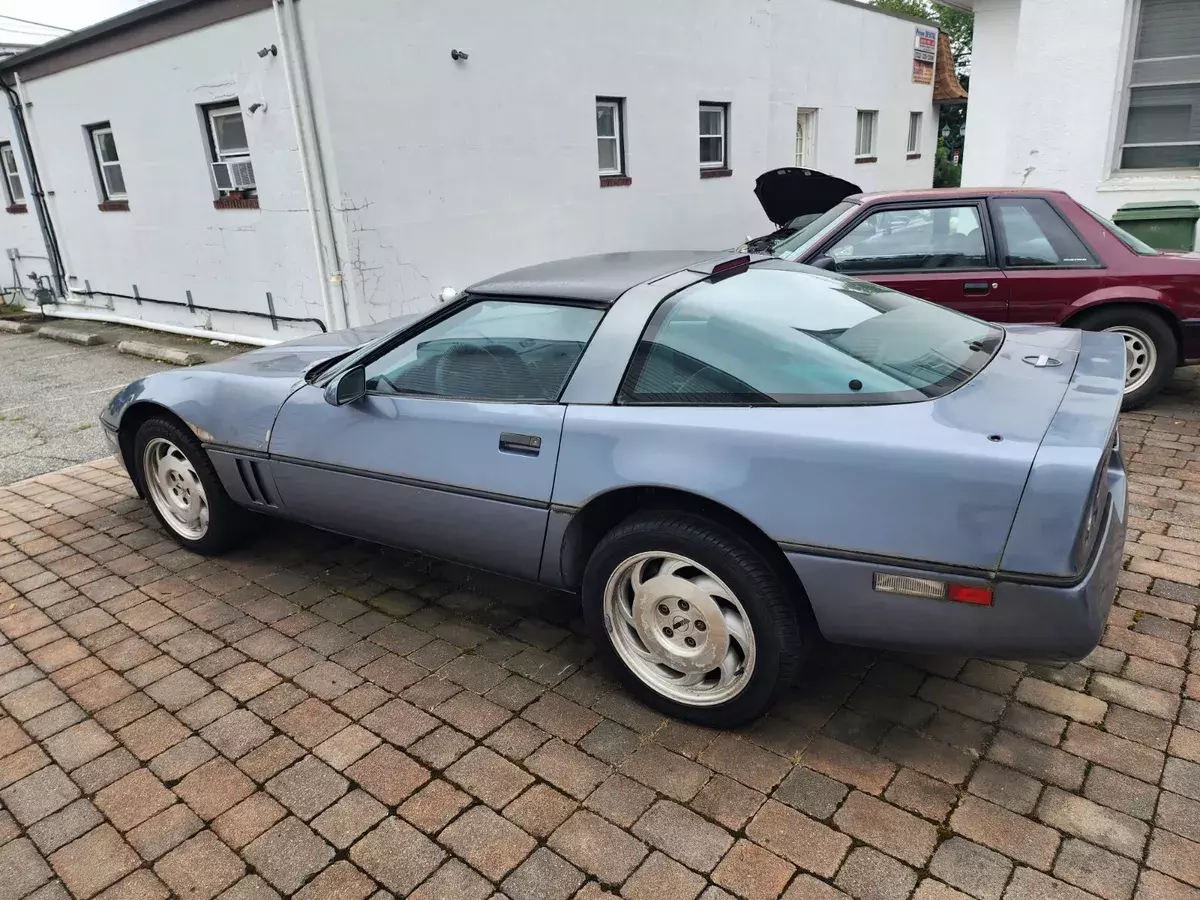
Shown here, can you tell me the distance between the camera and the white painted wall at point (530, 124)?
7.82 metres

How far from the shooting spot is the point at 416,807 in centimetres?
239

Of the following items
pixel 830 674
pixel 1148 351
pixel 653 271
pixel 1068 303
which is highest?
pixel 653 271

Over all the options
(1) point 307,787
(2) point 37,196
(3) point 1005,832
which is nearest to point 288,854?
(1) point 307,787

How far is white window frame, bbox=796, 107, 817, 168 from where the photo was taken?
15.0m

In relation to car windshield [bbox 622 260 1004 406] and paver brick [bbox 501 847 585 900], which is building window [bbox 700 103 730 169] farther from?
paver brick [bbox 501 847 585 900]

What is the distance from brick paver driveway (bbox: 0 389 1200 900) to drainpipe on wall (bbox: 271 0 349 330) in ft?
16.3

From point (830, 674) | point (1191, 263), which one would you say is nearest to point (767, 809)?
point (830, 674)

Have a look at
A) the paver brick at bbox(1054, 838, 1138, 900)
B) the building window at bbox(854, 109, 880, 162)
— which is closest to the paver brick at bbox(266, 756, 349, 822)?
the paver brick at bbox(1054, 838, 1138, 900)

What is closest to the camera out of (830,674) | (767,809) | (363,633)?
(767,809)

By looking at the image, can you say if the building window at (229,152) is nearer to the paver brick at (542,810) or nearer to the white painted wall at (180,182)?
the white painted wall at (180,182)

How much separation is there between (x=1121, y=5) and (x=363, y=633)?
831 centimetres

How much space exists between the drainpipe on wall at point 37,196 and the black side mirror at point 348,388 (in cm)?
1166

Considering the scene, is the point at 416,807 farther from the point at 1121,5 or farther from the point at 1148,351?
the point at 1121,5

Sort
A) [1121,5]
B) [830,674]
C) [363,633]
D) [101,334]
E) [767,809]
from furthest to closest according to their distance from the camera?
[101,334], [1121,5], [363,633], [830,674], [767,809]
